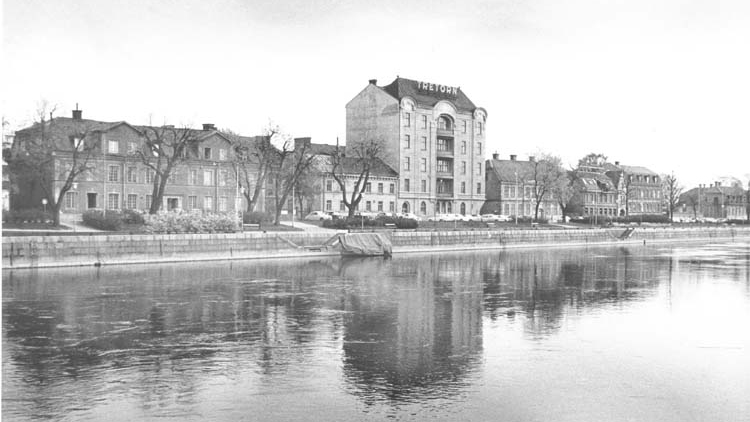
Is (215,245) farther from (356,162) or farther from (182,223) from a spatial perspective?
(356,162)

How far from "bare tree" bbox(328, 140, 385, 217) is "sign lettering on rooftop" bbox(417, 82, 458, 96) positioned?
1106cm

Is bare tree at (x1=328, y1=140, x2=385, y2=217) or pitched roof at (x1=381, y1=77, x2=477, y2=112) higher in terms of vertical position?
pitched roof at (x1=381, y1=77, x2=477, y2=112)

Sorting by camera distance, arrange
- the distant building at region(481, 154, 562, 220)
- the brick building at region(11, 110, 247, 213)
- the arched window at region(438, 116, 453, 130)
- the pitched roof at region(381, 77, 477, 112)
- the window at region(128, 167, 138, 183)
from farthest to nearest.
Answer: the distant building at region(481, 154, 562, 220)
the arched window at region(438, 116, 453, 130)
the pitched roof at region(381, 77, 477, 112)
the window at region(128, 167, 138, 183)
the brick building at region(11, 110, 247, 213)


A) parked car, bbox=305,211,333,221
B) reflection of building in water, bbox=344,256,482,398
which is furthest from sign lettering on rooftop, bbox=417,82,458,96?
reflection of building in water, bbox=344,256,482,398

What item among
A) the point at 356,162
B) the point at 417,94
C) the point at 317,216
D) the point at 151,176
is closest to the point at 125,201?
the point at 151,176

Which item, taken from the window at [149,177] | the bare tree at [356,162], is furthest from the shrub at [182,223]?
the bare tree at [356,162]

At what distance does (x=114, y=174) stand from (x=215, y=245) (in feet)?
93.8

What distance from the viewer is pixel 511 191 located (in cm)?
11650

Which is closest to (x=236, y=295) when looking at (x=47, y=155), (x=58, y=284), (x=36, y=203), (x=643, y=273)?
(x=58, y=284)

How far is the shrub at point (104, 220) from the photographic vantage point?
5928cm

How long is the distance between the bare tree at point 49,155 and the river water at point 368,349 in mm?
24697

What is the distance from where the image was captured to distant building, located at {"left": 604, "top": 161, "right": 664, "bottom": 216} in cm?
14512

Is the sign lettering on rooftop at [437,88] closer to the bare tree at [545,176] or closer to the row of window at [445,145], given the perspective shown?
the row of window at [445,145]

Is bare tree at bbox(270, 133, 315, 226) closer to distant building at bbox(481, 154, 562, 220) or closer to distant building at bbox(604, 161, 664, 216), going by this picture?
distant building at bbox(481, 154, 562, 220)
